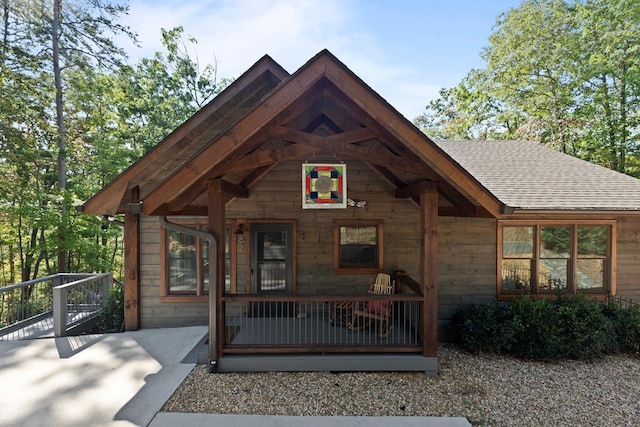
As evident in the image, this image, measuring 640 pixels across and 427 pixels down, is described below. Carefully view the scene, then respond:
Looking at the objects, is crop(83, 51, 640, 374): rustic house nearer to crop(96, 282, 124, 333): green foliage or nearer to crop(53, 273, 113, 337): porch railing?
crop(96, 282, 124, 333): green foliage

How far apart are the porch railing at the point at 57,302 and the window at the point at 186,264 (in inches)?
74.0

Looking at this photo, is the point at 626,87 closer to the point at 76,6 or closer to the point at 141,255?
the point at 141,255

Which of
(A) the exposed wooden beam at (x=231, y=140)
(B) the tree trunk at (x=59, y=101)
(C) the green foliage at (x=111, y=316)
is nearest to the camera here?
(A) the exposed wooden beam at (x=231, y=140)

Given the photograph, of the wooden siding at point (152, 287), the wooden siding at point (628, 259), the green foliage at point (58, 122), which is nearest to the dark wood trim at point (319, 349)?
the wooden siding at point (152, 287)

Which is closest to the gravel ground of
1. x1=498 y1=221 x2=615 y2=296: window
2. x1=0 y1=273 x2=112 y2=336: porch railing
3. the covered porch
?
the covered porch

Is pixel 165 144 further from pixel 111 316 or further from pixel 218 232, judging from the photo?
pixel 111 316

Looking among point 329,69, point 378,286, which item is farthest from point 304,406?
point 329,69

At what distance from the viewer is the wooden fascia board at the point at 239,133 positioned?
3.67 m

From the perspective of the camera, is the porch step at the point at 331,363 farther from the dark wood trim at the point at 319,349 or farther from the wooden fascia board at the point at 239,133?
the wooden fascia board at the point at 239,133

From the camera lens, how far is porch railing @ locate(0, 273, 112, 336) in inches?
226

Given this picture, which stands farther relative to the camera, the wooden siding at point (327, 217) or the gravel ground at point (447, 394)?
the wooden siding at point (327, 217)

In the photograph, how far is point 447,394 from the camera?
156 inches

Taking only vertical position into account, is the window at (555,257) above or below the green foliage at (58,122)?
below

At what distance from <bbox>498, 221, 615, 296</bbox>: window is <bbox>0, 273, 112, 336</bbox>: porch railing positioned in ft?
29.0
